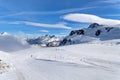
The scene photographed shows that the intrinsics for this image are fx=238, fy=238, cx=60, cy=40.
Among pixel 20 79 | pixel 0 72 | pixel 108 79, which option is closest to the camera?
pixel 108 79

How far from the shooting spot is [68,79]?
59.8 ft

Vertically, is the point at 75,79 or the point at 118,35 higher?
the point at 118,35

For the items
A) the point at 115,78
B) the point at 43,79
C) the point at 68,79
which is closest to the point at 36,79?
the point at 43,79

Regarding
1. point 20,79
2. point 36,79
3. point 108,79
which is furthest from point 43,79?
point 108,79

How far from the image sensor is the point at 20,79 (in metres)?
19.4

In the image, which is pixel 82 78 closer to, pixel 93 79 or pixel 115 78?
pixel 93 79

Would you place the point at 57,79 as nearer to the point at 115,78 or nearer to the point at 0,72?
the point at 115,78

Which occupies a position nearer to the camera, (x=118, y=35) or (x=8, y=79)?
(x=8, y=79)

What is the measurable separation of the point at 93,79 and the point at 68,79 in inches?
74.8

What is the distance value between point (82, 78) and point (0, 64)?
12.7m

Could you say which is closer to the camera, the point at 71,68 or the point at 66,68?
the point at 71,68

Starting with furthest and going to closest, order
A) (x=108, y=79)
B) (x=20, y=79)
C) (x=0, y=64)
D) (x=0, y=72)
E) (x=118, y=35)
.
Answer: (x=118, y=35), (x=0, y=64), (x=0, y=72), (x=20, y=79), (x=108, y=79)

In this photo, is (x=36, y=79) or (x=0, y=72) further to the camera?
(x=0, y=72)

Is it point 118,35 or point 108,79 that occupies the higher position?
point 118,35
